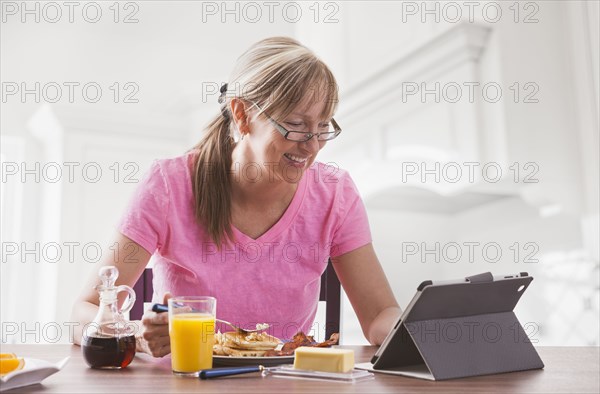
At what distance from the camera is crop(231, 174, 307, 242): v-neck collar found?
1.49 metres

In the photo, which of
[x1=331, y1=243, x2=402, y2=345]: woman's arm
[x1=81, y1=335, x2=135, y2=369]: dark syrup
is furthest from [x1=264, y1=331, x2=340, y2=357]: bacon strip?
[x1=331, y1=243, x2=402, y2=345]: woman's arm

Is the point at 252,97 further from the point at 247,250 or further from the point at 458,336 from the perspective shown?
the point at 458,336

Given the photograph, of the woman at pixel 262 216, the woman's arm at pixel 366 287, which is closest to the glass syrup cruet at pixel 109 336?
the woman at pixel 262 216

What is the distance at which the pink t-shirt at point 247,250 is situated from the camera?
1.46m

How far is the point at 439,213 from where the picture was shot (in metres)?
3.06

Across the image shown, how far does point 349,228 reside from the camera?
157 cm

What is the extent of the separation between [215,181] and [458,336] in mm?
725

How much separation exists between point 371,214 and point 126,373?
224 cm

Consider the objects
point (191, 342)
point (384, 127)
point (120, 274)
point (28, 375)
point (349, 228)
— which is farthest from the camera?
point (384, 127)

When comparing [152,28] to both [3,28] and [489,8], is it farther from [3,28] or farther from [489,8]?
[489,8]

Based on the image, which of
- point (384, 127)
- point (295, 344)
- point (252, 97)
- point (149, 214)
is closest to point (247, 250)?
point (149, 214)

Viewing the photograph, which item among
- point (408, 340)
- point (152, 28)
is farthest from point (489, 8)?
point (152, 28)

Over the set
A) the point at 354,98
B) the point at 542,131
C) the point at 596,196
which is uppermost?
the point at 354,98

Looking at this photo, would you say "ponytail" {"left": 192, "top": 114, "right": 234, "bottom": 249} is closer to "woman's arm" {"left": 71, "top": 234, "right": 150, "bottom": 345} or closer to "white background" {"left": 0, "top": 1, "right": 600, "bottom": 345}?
"woman's arm" {"left": 71, "top": 234, "right": 150, "bottom": 345}
